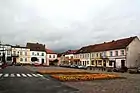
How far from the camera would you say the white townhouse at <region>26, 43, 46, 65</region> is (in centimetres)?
11030

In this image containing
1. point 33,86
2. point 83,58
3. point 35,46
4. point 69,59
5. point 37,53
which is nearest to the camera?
point 33,86

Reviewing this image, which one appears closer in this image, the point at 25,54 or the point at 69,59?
the point at 69,59

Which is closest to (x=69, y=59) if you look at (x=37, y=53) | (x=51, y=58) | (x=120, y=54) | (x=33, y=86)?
(x=37, y=53)

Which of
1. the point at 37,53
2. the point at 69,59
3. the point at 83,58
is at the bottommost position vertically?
the point at 69,59

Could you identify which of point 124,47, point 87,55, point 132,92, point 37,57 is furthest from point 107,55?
point 132,92

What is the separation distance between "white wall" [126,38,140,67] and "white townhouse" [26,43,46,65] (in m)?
55.1

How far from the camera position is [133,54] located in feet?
209

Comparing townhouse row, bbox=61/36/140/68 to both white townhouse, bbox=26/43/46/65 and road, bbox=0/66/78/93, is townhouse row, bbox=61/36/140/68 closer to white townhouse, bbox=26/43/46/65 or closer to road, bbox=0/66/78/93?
white townhouse, bbox=26/43/46/65

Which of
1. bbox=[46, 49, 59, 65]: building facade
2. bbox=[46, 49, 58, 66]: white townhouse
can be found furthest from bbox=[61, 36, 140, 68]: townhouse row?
bbox=[46, 49, 58, 66]: white townhouse

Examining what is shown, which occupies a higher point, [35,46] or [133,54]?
[35,46]

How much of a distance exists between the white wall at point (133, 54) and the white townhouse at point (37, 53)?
181 ft

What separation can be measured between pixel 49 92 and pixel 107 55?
61574 mm

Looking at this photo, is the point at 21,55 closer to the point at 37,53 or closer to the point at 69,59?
the point at 37,53

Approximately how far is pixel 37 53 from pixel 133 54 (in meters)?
58.4
